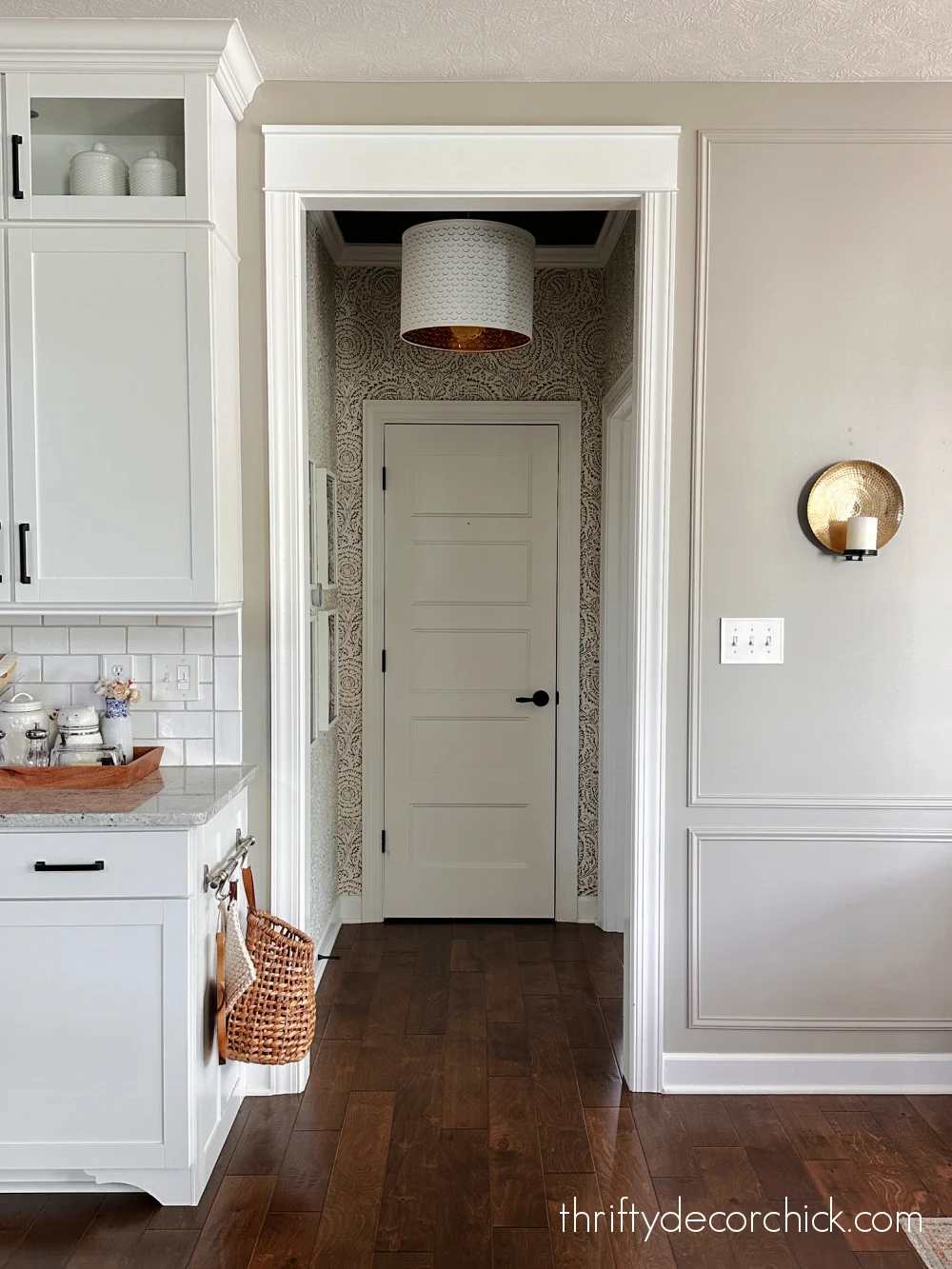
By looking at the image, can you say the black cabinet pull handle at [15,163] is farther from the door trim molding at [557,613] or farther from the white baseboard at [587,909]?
the white baseboard at [587,909]

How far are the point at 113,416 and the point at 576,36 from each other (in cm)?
148

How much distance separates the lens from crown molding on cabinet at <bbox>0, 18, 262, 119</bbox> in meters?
2.54

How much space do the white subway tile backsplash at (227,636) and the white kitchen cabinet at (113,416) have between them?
25cm

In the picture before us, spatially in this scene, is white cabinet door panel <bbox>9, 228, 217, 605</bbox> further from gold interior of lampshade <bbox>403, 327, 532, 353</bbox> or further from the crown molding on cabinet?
gold interior of lampshade <bbox>403, 327, 532, 353</bbox>

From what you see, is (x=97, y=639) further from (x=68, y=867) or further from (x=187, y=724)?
(x=68, y=867)

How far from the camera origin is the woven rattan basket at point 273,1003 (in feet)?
8.34

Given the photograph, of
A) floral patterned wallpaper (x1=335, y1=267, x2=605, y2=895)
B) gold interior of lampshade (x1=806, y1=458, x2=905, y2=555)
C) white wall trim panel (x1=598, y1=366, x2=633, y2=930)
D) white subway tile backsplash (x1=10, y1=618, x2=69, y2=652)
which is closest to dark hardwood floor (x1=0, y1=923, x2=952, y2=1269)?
white wall trim panel (x1=598, y1=366, x2=633, y2=930)

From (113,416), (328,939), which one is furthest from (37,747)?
(328,939)

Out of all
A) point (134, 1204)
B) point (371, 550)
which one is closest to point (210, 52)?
point (371, 550)

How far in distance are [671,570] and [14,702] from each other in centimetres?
A: 179

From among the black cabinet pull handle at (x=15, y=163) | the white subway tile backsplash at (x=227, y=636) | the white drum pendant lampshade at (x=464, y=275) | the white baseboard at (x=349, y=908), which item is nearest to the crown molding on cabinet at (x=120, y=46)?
the black cabinet pull handle at (x=15, y=163)

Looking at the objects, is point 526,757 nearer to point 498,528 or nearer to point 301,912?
point 498,528

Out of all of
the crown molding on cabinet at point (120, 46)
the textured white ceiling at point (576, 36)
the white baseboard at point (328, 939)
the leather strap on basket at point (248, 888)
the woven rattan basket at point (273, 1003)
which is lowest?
the white baseboard at point (328, 939)

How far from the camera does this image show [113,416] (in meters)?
2.63
